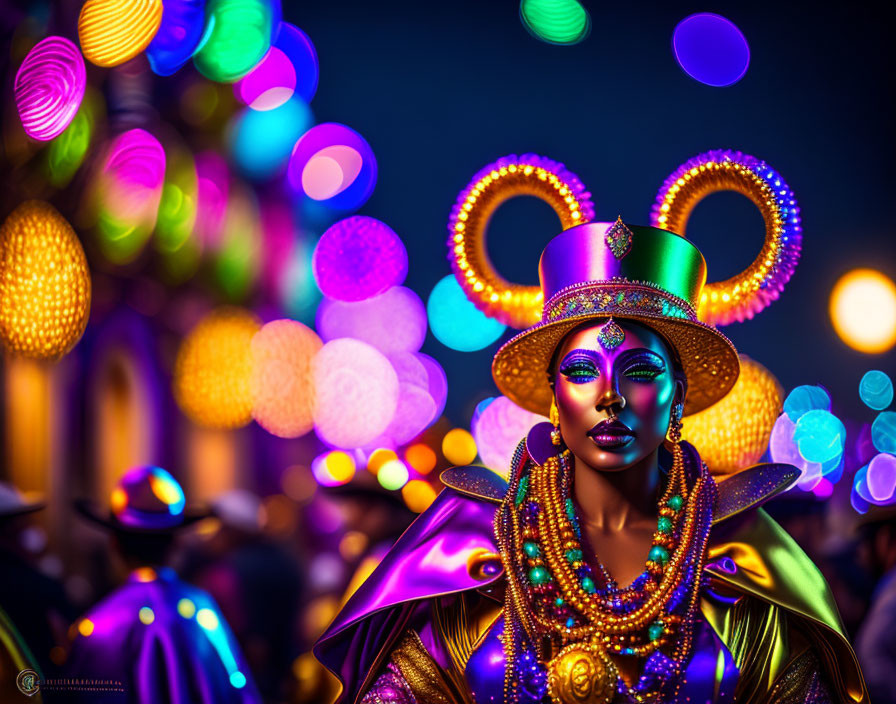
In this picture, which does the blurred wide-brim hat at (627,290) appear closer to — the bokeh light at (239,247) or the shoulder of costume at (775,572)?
the shoulder of costume at (775,572)

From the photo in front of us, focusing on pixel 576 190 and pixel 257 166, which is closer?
pixel 576 190

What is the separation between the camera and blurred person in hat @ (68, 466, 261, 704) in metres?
3.68

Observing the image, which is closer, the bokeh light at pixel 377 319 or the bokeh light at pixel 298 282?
the bokeh light at pixel 298 282

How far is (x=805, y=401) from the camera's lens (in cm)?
2180

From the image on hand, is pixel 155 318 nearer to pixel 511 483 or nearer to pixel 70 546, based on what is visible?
pixel 70 546

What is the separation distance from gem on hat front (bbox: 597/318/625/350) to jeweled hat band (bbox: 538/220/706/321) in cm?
5

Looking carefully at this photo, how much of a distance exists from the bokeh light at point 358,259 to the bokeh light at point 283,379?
1.40 m

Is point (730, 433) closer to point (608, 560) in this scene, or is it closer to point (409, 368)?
point (608, 560)

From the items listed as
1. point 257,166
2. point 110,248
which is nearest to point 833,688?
point 110,248

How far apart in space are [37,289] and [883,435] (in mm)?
20546

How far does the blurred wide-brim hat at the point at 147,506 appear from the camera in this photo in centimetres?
405

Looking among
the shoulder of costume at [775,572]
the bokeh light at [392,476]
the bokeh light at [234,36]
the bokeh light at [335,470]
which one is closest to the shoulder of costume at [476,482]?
the shoulder of costume at [775,572]

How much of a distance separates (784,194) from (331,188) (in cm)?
1668

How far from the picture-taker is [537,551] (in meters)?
3.09
